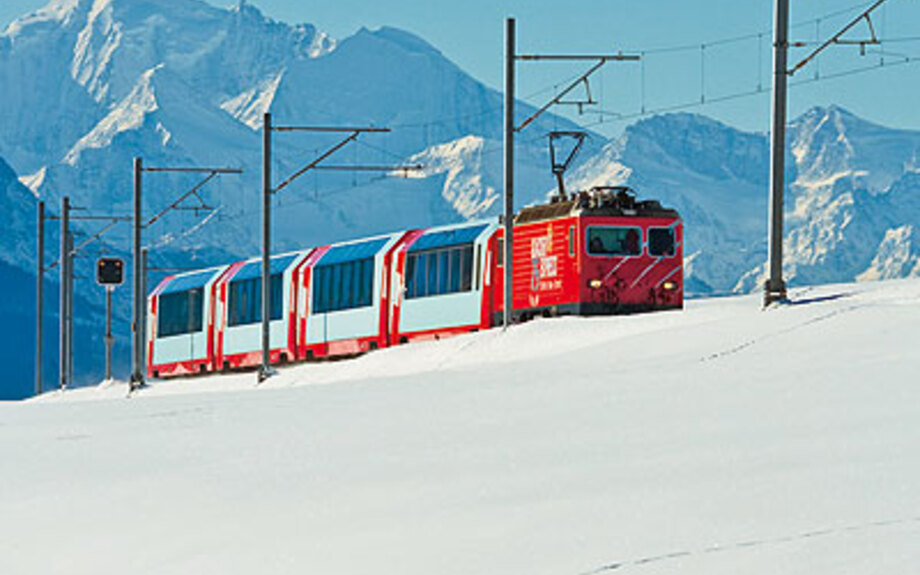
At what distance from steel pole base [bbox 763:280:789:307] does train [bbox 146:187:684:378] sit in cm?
846

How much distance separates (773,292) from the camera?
26.3 metres

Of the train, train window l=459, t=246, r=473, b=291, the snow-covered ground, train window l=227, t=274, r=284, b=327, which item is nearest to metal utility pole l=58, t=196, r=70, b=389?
train window l=227, t=274, r=284, b=327

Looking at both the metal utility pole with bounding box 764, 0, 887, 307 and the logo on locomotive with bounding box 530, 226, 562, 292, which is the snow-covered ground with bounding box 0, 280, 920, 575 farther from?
the logo on locomotive with bounding box 530, 226, 562, 292

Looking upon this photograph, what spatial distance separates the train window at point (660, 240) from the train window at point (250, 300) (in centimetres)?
1400

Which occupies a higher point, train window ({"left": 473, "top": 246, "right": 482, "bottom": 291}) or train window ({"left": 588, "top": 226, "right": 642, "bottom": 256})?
train window ({"left": 588, "top": 226, "right": 642, "bottom": 256})

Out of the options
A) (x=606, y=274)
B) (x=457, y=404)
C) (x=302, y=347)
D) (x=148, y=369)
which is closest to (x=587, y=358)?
(x=457, y=404)

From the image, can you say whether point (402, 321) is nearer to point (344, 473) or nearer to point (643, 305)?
point (643, 305)

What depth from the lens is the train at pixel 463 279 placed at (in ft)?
115

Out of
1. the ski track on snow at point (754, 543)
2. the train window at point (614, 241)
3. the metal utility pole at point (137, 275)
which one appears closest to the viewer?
the ski track on snow at point (754, 543)

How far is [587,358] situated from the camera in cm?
A: 2364

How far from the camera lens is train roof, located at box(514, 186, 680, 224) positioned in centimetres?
3516

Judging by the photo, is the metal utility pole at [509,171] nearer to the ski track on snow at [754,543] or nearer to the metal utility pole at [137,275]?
the metal utility pole at [137,275]

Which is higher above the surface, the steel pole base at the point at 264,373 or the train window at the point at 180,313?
the train window at the point at 180,313

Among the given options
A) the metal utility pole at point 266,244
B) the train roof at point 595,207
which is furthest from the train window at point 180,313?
the train roof at point 595,207
